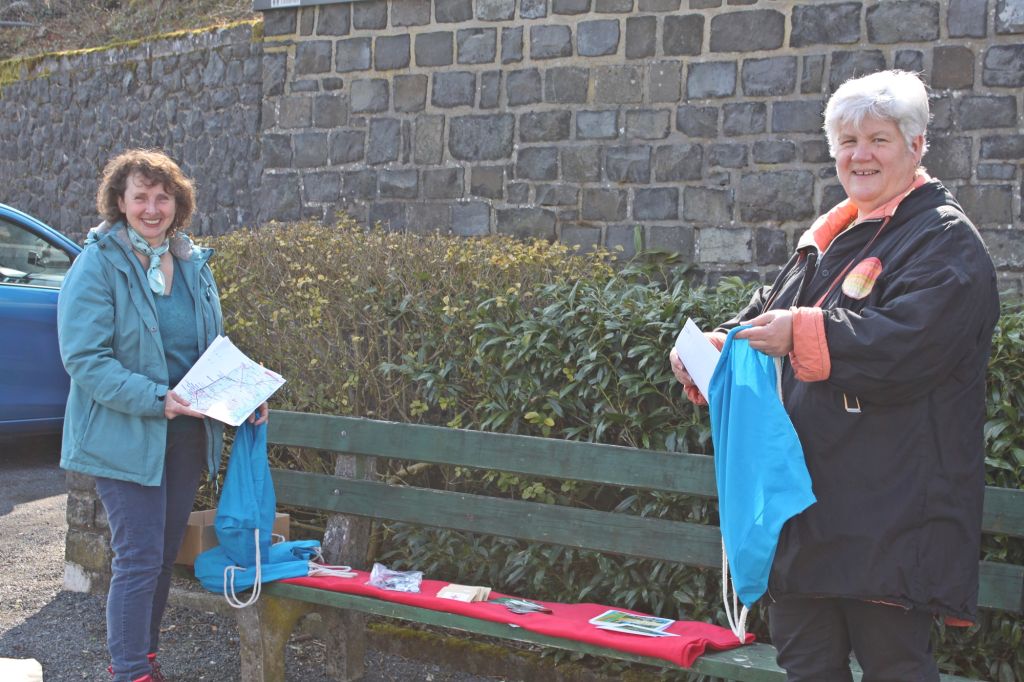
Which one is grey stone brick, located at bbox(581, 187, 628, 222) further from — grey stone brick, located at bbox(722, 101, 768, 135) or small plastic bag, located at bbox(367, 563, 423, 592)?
small plastic bag, located at bbox(367, 563, 423, 592)

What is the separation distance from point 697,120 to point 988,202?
181 centimetres

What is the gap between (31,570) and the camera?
5.38 meters

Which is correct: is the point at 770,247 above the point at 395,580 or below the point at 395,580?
above

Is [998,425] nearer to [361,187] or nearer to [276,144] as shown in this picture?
[361,187]

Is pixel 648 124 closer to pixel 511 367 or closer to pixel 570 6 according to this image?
pixel 570 6

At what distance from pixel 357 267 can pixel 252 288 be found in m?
0.72

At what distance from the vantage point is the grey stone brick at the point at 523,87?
7.82 meters

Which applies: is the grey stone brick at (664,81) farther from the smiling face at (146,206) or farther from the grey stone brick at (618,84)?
the smiling face at (146,206)

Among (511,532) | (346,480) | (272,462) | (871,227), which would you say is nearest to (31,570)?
(272,462)

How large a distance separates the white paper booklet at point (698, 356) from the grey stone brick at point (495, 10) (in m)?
5.34

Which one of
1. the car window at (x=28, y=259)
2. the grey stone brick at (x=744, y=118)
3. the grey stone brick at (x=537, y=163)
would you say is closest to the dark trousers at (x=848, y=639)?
the grey stone brick at (x=744, y=118)

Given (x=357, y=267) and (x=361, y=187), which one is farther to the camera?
(x=361, y=187)

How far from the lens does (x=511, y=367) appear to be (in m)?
4.41

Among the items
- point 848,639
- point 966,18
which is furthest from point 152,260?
point 966,18
